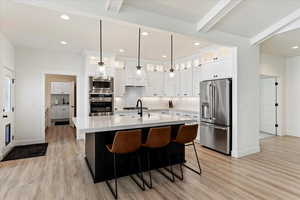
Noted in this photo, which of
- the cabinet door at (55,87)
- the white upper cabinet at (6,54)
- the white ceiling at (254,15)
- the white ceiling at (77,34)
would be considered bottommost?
the cabinet door at (55,87)

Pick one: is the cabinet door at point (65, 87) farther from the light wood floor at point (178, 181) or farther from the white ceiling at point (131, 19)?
the light wood floor at point (178, 181)

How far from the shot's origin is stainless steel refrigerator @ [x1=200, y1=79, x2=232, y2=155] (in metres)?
4.01

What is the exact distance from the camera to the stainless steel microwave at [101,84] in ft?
17.5

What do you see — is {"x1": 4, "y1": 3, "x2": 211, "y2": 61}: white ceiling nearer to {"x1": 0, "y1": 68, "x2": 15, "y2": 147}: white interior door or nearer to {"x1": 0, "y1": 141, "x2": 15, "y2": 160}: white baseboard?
{"x1": 0, "y1": 68, "x2": 15, "y2": 147}: white interior door

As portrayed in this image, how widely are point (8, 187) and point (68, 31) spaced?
3.20 metres

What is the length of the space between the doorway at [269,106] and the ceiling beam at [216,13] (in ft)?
13.7

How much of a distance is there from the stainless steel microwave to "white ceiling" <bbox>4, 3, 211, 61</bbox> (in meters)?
0.91

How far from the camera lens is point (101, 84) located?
5.44 m

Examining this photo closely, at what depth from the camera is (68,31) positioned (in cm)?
380

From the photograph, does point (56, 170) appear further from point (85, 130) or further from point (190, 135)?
point (190, 135)

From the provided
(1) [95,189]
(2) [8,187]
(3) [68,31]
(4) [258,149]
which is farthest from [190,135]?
(3) [68,31]

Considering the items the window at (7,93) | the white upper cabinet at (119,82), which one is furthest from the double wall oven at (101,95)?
the window at (7,93)

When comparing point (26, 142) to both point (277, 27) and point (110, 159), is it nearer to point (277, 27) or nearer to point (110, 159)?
point (110, 159)

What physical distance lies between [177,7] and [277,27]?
2.35 m
